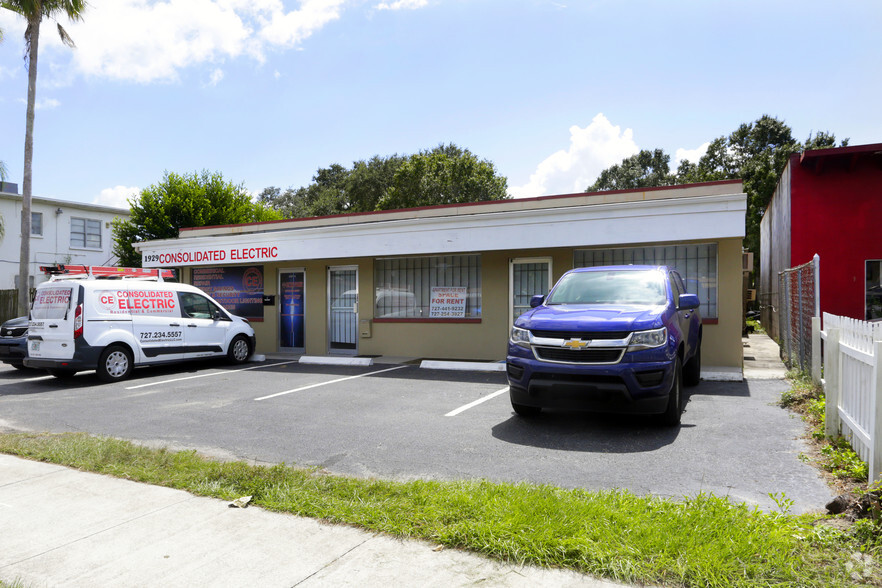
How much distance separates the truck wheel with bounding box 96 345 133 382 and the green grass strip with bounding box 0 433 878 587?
644cm

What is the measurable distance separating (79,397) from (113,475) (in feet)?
16.4

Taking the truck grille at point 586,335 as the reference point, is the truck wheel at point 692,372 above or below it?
below

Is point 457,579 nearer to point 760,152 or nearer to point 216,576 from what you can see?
point 216,576

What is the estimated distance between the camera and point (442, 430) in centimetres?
654

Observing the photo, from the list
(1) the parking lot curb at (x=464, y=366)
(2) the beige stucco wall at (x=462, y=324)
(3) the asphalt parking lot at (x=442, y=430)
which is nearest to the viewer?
(3) the asphalt parking lot at (x=442, y=430)

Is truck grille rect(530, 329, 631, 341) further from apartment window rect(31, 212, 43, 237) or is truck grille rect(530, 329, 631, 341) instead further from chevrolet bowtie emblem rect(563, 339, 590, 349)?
apartment window rect(31, 212, 43, 237)

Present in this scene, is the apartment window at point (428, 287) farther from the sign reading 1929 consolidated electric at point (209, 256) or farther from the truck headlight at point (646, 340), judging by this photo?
the truck headlight at point (646, 340)

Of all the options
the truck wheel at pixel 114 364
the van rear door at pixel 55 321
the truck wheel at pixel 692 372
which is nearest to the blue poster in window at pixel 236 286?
the truck wheel at pixel 114 364

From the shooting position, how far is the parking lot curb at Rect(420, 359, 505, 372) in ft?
37.2

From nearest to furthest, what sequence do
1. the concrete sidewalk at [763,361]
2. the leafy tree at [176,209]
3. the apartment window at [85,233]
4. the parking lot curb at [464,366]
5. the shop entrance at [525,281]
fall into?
the concrete sidewalk at [763,361]
the parking lot curb at [464,366]
the shop entrance at [525,281]
the leafy tree at [176,209]
the apartment window at [85,233]

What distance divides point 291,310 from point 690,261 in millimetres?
9557

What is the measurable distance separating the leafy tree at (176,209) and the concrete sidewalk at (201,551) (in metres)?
21.7

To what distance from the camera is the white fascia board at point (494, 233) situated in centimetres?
984

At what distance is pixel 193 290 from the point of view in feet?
40.8
